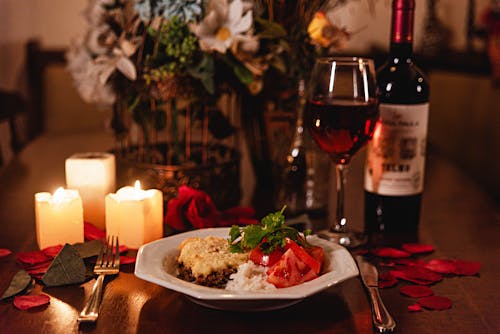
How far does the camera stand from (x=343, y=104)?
1.08 meters

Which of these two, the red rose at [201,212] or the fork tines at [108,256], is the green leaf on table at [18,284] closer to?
the fork tines at [108,256]

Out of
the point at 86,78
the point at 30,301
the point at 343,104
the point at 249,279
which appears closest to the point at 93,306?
the point at 30,301

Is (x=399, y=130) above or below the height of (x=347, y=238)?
above

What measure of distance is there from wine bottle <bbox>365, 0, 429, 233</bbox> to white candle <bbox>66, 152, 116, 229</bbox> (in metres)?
0.50

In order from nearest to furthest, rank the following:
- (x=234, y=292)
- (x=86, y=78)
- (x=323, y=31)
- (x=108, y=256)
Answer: (x=234, y=292)
(x=108, y=256)
(x=323, y=31)
(x=86, y=78)

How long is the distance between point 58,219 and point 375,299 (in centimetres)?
53

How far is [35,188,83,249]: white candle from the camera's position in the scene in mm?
1045

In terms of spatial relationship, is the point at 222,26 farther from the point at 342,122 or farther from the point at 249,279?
the point at 249,279

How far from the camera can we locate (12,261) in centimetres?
102

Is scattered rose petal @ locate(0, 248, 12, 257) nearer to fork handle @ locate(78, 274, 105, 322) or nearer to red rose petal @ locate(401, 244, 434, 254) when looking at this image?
fork handle @ locate(78, 274, 105, 322)

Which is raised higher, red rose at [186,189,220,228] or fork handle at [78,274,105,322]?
red rose at [186,189,220,228]

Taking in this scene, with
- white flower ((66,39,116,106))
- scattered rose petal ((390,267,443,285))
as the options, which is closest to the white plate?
scattered rose petal ((390,267,443,285))

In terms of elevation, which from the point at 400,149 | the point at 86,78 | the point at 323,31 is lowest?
the point at 400,149

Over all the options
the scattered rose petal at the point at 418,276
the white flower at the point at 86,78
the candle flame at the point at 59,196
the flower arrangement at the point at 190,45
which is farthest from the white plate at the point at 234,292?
the white flower at the point at 86,78
